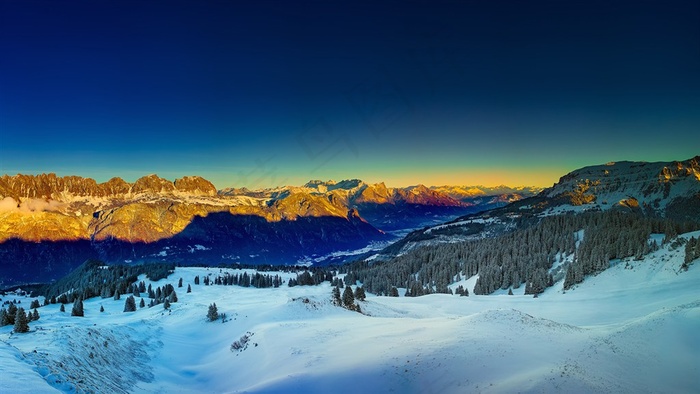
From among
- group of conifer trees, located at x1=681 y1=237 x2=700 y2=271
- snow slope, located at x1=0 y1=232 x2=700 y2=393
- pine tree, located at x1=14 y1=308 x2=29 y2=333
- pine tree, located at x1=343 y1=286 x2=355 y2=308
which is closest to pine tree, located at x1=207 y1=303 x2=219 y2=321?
snow slope, located at x1=0 y1=232 x2=700 y2=393

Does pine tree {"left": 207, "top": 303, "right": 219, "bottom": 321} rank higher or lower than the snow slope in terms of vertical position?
lower

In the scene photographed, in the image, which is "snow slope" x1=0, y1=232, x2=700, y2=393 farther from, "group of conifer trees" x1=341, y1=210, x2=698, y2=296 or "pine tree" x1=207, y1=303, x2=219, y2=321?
"group of conifer trees" x1=341, y1=210, x2=698, y2=296

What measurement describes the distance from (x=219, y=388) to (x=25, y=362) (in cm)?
1385

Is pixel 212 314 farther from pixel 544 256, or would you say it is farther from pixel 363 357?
pixel 544 256

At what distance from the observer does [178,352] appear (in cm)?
4012

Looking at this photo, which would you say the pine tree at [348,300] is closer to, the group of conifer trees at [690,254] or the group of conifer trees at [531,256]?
the group of conifer trees at [531,256]

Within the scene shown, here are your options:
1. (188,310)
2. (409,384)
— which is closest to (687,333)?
(409,384)

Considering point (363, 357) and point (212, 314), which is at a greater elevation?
point (363, 357)

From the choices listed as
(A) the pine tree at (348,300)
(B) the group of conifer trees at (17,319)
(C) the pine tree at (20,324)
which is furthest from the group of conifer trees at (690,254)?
(B) the group of conifer trees at (17,319)

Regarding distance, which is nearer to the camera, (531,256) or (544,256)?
(544,256)

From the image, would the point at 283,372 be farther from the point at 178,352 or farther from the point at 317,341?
the point at 178,352

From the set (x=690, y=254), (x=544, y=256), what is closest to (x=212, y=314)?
(x=690, y=254)

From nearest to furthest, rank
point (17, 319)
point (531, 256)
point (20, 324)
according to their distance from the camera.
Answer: point (17, 319) < point (20, 324) < point (531, 256)

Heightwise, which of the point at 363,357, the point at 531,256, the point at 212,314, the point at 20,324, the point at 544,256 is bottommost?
the point at 531,256
